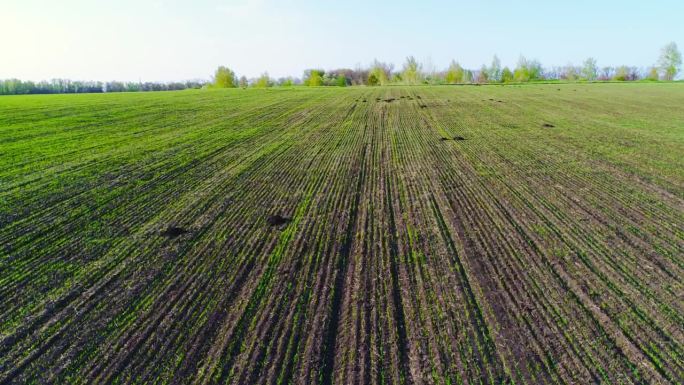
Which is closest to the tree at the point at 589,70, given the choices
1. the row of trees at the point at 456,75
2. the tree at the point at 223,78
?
the row of trees at the point at 456,75

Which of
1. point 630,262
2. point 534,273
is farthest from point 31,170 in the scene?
point 630,262

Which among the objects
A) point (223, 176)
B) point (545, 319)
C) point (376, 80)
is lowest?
point (545, 319)

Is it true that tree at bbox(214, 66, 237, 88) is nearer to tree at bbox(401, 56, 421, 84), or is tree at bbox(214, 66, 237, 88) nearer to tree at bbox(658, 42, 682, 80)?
tree at bbox(401, 56, 421, 84)

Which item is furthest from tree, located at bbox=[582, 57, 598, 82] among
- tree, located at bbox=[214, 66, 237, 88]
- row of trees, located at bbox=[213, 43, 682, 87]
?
tree, located at bbox=[214, 66, 237, 88]

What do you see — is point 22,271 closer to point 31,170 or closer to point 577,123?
point 31,170

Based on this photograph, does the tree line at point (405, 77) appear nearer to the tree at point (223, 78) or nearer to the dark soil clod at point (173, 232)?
the tree at point (223, 78)

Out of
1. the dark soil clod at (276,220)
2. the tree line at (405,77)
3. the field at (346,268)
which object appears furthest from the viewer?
the tree line at (405,77)
